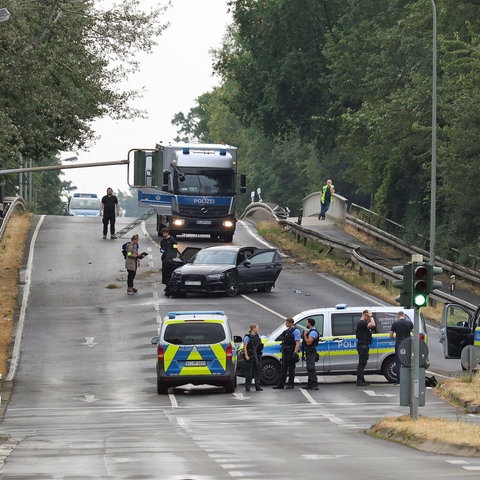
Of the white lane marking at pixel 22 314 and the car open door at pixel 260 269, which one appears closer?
the white lane marking at pixel 22 314

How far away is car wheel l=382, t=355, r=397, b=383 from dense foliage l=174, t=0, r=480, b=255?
2162cm

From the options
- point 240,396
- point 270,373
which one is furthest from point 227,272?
point 240,396

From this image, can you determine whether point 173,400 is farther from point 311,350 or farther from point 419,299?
point 419,299

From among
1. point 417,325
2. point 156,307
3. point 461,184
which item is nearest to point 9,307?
point 156,307

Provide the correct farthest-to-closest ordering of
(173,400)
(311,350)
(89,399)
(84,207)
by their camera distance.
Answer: (84,207) → (311,350) → (173,400) → (89,399)

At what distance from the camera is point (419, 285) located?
23516 mm

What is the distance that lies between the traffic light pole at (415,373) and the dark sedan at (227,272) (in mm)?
22039

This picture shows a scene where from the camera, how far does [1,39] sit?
43.4m

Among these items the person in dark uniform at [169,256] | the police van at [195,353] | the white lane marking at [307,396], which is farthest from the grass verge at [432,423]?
the person in dark uniform at [169,256]

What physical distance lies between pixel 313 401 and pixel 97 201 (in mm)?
70641

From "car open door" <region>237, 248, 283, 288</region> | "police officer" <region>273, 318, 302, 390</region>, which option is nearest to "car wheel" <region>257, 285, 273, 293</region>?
"car open door" <region>237, 248, 283, 288</region>

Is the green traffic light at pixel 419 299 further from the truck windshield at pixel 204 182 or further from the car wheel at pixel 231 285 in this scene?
the truck windshield at pixel 204 182

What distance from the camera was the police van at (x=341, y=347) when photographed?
32.3 metres

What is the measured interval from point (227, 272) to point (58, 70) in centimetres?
875
